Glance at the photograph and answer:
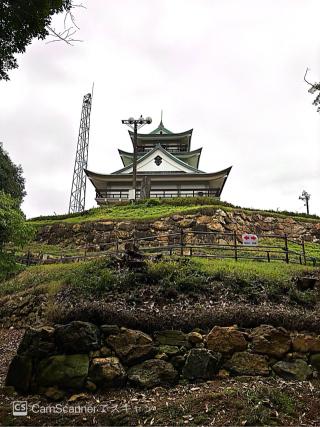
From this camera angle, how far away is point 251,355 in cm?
656

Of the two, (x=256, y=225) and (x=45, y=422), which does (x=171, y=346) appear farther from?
(x=256, y=225)

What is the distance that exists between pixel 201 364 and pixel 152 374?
2.74ft

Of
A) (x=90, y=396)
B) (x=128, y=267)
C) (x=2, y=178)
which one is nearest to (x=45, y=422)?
(x=90, y=396)

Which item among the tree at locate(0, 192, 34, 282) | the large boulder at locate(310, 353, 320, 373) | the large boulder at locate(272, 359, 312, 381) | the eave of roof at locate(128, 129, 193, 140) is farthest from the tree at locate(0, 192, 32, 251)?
the eave of roof at locate(128, 129, 193, 140)

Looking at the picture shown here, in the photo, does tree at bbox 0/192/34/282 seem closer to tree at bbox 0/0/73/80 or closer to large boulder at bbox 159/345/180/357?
tree at bbox 0/0/73/80

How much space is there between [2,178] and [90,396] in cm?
1883

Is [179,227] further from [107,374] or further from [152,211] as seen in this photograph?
[107,374]

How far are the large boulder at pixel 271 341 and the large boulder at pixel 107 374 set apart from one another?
2.33 metres

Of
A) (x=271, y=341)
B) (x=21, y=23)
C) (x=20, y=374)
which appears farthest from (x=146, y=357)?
(x=21, y=23)

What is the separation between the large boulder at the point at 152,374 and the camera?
20.2ft

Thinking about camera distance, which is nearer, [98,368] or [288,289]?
[98,368]

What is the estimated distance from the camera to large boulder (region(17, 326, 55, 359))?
6375 millimetres

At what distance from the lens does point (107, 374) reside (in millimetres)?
6164

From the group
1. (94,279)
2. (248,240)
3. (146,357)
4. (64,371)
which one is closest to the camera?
(64,371)
